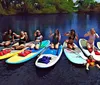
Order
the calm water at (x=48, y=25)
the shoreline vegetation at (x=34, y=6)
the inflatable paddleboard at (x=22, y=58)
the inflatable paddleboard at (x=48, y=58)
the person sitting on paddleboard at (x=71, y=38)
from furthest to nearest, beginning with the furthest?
the shoreline vegetation at (x=34, y=6) < the calm water at (x=48, y=25) < the person sitting on paddleboard at (x=71, y=38) < the inflatable paddleboard at (x=22, y=58) < the inflatable paddleboard at (x=48, y=58)

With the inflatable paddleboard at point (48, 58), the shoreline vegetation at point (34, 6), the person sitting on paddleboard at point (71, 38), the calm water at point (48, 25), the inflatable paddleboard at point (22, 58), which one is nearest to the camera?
the inflatable paddleboard at point (48, 58)

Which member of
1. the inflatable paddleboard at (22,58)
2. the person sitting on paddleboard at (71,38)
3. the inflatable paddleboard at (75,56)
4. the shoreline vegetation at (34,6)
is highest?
the person sitting on paddleboard at (71,38)

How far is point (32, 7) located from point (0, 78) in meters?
54.1

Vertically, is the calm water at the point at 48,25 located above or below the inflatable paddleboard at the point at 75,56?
below

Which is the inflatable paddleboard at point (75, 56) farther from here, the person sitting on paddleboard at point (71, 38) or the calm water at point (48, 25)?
the calm water at point (48, 25)

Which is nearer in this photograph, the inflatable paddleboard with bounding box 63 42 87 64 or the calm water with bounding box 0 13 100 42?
the inflatable paddleboard with bounding box 63 42 87 64

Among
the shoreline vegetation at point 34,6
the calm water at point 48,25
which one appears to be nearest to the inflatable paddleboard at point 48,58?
the calm water at point 48,25

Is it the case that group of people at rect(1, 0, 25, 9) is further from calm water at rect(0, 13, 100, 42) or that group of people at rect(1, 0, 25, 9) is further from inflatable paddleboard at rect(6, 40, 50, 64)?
inflatable paddleboard at rect(6, 40, 50, 64)

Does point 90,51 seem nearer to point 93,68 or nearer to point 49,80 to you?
point 93,68

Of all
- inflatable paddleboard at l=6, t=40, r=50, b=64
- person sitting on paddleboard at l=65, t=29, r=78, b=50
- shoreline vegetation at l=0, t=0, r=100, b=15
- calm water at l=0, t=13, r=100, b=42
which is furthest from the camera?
shoreline vegetation at l=0, t=0, r=100, b=15

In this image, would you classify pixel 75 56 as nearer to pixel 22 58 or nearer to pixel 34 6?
pixel 22 58

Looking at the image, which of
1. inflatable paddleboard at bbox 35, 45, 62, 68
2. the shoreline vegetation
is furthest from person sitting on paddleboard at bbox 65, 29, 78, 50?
the shoreline vegetation

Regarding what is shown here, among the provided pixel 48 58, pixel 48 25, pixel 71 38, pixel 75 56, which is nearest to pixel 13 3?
pixel 48 25

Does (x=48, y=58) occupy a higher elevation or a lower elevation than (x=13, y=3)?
higher
